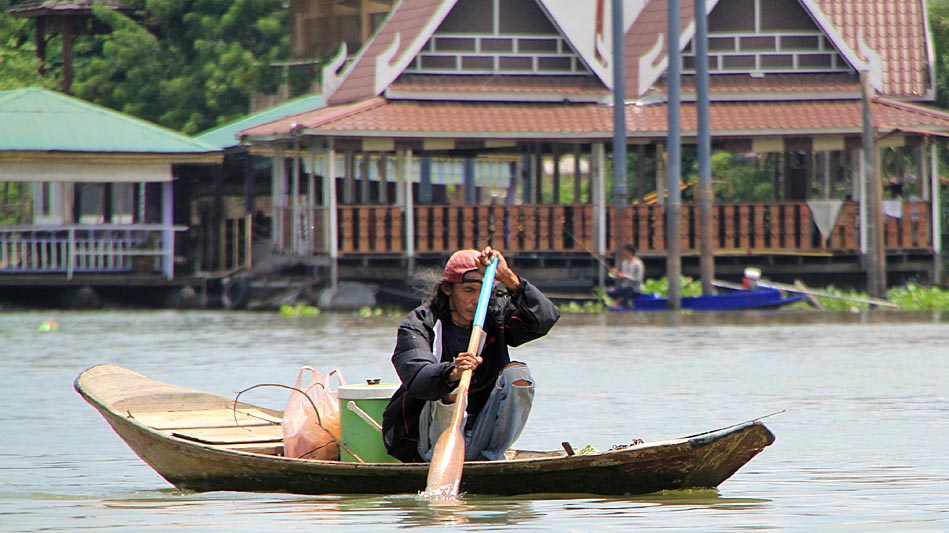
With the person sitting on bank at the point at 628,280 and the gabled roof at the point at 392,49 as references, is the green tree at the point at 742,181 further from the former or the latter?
the person sitting on bank at the point at 628,280

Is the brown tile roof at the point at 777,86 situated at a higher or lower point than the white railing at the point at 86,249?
higher

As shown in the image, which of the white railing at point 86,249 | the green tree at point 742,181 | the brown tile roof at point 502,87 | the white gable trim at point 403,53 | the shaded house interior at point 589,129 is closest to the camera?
the shaded house interior at point 589,129

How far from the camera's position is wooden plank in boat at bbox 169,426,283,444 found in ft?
32.8

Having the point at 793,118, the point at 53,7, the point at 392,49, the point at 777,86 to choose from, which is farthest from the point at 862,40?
the point at 53,7

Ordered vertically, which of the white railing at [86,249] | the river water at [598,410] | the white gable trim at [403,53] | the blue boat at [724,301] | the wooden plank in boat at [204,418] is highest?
the white gable trim at [403,53]

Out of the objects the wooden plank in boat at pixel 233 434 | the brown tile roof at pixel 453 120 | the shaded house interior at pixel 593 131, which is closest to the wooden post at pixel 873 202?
the shaded house interior at pixel 593 131

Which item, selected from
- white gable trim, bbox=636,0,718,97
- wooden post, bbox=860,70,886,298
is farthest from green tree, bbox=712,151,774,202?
wooden post, bbox=860,70,886,298

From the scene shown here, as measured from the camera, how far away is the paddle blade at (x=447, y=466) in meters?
8.55

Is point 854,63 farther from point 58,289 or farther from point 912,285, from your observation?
point 58,289

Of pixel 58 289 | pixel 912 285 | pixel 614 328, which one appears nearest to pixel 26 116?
pixel 58 289

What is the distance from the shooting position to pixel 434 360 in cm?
862

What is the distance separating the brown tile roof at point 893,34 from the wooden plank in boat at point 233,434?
2158 cm

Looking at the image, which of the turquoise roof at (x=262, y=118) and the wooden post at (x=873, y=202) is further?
the turquoise roof at (x=262, y=118)

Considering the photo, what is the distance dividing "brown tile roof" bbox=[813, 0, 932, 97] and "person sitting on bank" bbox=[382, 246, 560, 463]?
22.5m
